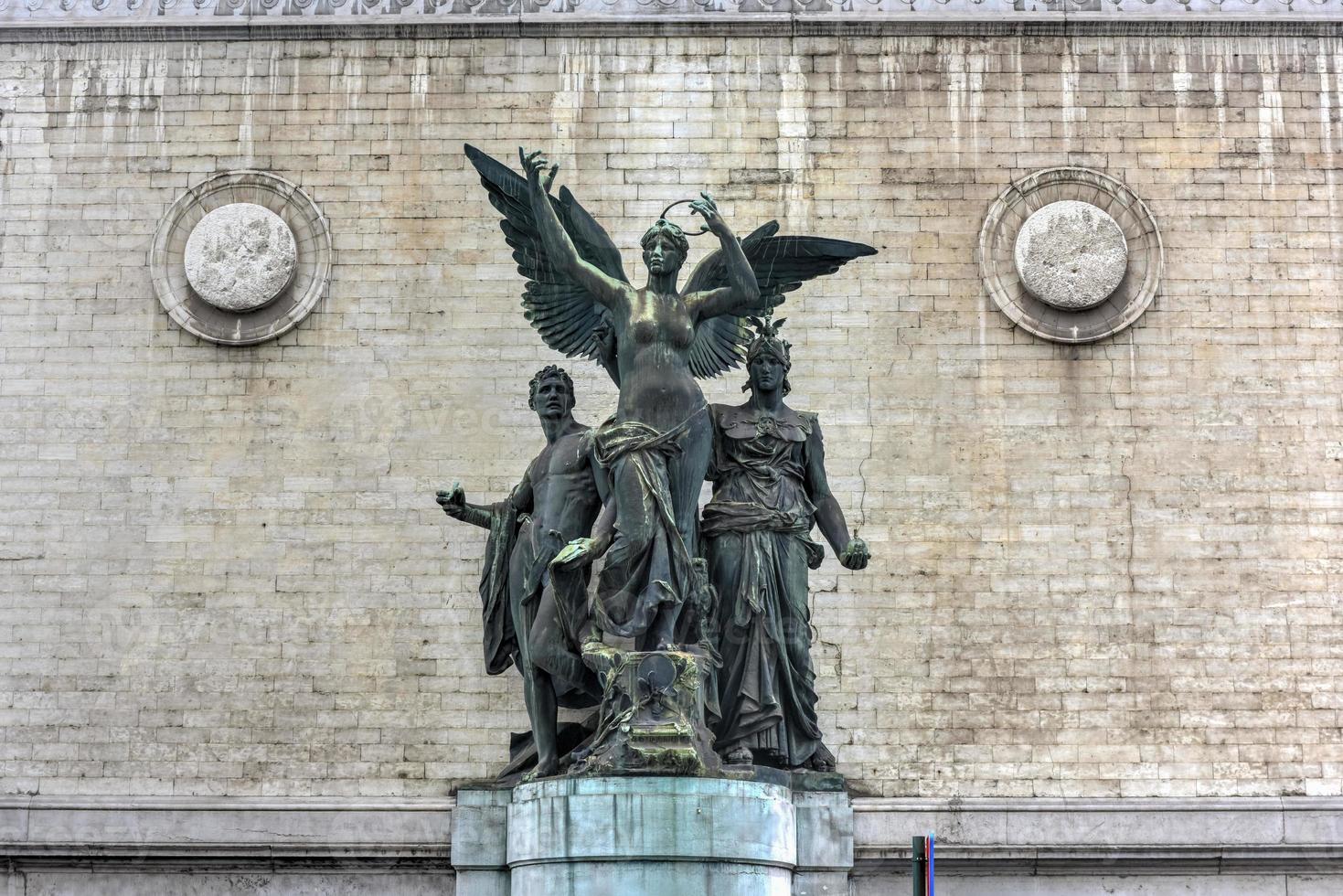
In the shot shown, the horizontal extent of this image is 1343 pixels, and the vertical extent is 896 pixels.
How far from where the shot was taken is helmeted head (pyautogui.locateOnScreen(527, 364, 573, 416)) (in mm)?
11305

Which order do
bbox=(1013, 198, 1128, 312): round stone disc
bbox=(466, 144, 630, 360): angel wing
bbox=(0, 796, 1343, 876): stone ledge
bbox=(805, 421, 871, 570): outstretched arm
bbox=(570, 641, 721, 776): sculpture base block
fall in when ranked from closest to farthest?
1. bbox=(570, 641, 721, 776): sculpture base block
2. bbox=(466, 144, 630, 360): angel wing
3. bbox=(805, 421, 871, 570): outstretched arm
4. bbox=(0, 796, 1343, 876): stone ledge
5. bbox=(1013, 198, 1128, 312): round stone disc

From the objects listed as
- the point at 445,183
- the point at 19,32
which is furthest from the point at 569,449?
the point at 19,32

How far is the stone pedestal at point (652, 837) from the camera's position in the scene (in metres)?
9.57

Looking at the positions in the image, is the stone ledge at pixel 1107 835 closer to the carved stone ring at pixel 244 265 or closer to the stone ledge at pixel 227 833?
the stone ledge at pixel 227 833

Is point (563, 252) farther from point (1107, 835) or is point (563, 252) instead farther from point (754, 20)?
point (1107, 835)

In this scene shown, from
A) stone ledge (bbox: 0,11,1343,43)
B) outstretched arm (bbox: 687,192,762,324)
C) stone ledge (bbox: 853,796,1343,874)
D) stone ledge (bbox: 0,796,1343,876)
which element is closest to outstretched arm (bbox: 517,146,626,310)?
outstretched arm (bbox: 687,192,762,324)

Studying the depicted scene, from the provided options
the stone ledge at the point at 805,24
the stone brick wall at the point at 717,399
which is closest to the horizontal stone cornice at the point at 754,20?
the stone ledge at the point at 805,24

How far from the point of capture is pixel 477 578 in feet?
47.5

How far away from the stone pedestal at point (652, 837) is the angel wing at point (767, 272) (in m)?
2.62

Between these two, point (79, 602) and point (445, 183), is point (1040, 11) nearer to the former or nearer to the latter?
point (445, 183)

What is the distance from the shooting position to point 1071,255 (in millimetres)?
14922

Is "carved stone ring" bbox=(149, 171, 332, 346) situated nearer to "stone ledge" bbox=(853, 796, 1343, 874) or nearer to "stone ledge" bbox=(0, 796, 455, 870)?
"stone ledge" bbox=(0, 796, 455, 870)

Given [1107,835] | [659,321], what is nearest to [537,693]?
[659,321]

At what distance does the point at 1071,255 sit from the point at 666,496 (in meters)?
5.64
